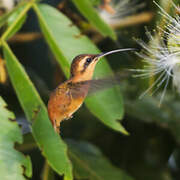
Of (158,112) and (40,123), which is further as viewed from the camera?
(158,112)

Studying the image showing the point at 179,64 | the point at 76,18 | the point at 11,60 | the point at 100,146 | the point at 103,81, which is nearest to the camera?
the point at 103,81

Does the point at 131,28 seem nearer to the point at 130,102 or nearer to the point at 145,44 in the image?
the point at 130,102

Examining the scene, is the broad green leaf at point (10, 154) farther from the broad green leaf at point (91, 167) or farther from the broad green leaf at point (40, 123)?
the broad green leaf at point (91, 167)

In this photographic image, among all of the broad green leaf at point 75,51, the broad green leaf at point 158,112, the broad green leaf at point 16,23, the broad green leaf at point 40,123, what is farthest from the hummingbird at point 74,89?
the broad green leaf at point 158,112

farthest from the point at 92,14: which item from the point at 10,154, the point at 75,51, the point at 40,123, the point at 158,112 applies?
the point at 158,112

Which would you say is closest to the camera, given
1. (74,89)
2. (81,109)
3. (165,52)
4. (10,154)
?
(74,89)

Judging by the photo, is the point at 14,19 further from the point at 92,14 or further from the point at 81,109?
the point at 81,109

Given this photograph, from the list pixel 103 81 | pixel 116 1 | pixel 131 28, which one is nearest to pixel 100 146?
pixel 131 28
